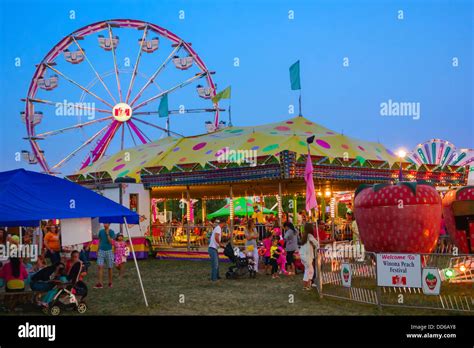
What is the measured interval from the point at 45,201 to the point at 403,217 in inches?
241

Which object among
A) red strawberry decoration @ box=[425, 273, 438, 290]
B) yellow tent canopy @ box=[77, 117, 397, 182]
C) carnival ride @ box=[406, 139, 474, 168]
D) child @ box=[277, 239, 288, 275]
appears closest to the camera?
red strawberry decoration @ box=[425, 273, 438, 290]

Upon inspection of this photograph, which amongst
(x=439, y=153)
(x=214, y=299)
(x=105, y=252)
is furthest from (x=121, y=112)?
(x=214, y=299)

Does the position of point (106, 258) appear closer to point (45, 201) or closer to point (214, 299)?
point (214, 299)

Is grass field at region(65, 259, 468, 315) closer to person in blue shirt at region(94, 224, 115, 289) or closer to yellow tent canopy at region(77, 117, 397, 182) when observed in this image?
person in blue shirt at region(94, 224, 115, 289)

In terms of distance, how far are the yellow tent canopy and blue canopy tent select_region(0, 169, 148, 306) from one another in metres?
8.89

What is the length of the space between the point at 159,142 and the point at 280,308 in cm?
1739

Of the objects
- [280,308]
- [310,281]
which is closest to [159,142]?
[310,281]

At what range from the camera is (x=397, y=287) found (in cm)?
891

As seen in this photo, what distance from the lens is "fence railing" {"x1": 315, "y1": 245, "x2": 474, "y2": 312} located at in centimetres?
873

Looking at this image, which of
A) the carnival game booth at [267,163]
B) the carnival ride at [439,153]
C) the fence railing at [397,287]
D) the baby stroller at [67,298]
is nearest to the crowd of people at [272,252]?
the fence railing at [397,287]

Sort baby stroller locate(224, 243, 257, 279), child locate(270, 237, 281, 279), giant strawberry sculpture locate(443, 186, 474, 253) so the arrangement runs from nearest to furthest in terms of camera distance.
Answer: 1. giant strawberry sculpture locate(443, 186, 474, 253)
2. baby stroller locate(224, 243, 257, 279)
3. child locate(270, 237, 281, 279)

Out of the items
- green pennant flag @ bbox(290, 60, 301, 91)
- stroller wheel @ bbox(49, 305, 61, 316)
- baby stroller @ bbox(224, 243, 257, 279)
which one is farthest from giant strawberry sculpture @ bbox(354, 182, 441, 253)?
green pennant flag @ bbox(290, 60, 301, 91)

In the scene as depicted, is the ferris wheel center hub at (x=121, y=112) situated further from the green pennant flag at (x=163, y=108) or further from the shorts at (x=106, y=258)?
the shorts at (x=106, y=258)

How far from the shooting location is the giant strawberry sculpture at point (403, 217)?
417 inches
